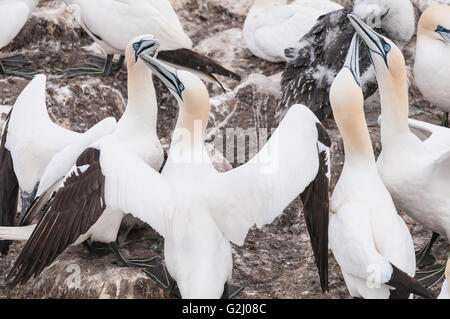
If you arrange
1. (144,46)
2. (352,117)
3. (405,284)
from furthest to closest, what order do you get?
(144,46) < (352,117) < (405,284)

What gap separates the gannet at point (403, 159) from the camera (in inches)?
193

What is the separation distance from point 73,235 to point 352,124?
4.43ft

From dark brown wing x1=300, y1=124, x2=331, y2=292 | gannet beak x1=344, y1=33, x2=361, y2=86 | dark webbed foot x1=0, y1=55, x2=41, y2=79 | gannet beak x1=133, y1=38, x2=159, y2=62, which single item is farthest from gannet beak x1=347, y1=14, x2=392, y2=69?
dark webbed foot x1=0, y1=55, x2=41, y2=79

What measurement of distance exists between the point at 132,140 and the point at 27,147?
54cm

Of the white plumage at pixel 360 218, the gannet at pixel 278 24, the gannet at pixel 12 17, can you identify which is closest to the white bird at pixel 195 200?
the white plumage at pixel 360 218

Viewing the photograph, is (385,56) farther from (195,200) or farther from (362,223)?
(195,200)

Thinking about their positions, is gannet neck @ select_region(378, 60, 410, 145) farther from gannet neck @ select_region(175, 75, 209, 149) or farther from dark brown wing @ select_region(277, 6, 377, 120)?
dark brown wing @ select_region(277, 6, 377, 120)

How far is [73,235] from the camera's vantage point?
4.48 meters

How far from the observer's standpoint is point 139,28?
246 inches

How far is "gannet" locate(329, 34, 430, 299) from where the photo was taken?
424 cm

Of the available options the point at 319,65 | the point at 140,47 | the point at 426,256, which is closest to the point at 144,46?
the point at 140,47

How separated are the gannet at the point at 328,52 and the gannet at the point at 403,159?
104 centimetres

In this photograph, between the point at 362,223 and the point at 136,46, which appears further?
the point at 136,46
